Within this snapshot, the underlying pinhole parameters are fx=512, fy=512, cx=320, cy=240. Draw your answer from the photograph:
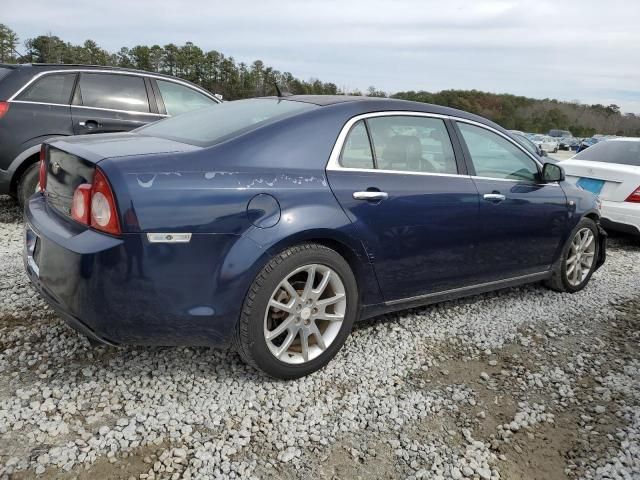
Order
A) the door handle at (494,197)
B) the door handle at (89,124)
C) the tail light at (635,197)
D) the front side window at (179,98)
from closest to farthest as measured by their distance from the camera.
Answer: the door handle at (494,197), the door handle at (89,124), the tail light at (635,197), the front side window at (179,98)

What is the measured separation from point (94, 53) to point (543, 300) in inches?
2000

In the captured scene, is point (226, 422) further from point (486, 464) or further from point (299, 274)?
point (486, 464)

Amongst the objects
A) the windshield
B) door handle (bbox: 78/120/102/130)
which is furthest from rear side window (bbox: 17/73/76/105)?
the windshield

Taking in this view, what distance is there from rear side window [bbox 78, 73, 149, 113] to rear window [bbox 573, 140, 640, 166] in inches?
232

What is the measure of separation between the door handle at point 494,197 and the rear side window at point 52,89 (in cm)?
451

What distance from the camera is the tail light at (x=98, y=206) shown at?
2229 millimetres

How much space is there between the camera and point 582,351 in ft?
11.2

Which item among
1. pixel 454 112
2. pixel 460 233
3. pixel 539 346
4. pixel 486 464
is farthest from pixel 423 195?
pixel 486 464

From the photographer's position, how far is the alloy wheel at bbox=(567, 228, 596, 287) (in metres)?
4.48

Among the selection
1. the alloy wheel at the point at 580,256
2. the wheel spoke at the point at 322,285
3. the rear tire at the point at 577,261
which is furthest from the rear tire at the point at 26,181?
the alloy wheel at the point at 580,256

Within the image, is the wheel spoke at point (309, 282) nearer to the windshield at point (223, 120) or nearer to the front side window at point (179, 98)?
the windshield at point (223, 120)

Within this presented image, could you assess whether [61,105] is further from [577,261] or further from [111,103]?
[577,261]

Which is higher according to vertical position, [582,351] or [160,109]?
[160,109]

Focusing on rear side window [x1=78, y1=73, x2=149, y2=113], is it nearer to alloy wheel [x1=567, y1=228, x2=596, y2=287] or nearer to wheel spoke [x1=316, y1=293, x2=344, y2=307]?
wheel spoke [x1=316, y1=293, x2=344, y2=307]
